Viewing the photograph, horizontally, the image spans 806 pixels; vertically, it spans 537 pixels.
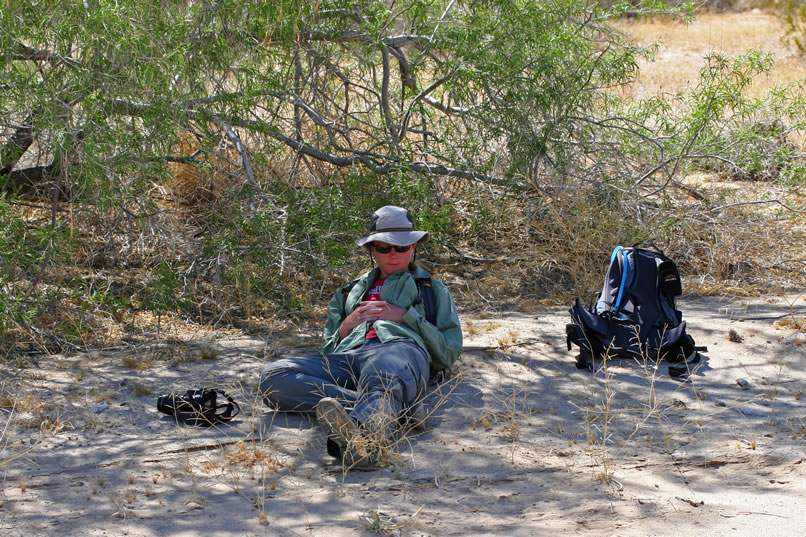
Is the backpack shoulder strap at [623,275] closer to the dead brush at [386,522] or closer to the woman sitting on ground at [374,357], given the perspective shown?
the woman sitting on ground at [374,357]

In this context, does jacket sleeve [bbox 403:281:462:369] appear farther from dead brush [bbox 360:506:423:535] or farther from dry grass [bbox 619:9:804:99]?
dry grass [bbox 619:9:804:99]

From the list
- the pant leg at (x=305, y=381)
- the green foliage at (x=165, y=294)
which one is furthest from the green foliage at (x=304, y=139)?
the pant leg at (x=305, y=381)

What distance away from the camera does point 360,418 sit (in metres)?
3.25

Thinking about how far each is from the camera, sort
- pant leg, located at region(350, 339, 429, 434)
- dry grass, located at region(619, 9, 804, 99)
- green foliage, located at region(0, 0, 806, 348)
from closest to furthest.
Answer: pant leg, located at region(350, 339, 429, 434), green foliage, located at region(0, 0, 806, 348), dry grass, located at region(619, 9, 804, 99)

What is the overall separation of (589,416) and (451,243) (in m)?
3.02

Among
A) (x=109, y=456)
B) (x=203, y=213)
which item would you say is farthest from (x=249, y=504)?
(x=203, y=213)

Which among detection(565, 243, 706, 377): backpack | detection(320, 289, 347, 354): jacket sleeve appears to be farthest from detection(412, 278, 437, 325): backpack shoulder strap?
detection(565, 243, 706, 377): backpack

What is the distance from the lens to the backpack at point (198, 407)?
3664mm

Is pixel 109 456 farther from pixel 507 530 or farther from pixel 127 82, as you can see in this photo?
pixel 127 82

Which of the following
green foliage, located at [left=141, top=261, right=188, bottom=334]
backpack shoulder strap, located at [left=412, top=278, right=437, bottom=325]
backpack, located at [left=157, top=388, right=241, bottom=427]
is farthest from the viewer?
green foliage, located at [left=141, top=261, right=188, bottom=334]

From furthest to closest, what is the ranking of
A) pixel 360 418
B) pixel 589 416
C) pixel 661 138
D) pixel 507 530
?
pixel 661 138, pixel 589 416, pixel 360 418, pixel 507 530

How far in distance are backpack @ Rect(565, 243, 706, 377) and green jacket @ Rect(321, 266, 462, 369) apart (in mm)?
753

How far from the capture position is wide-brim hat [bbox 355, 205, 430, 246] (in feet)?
13.6

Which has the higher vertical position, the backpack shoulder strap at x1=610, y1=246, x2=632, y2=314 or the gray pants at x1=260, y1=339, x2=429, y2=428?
the backpack shoulder strap at x1=610, y1=246, x2=632, y2=314
